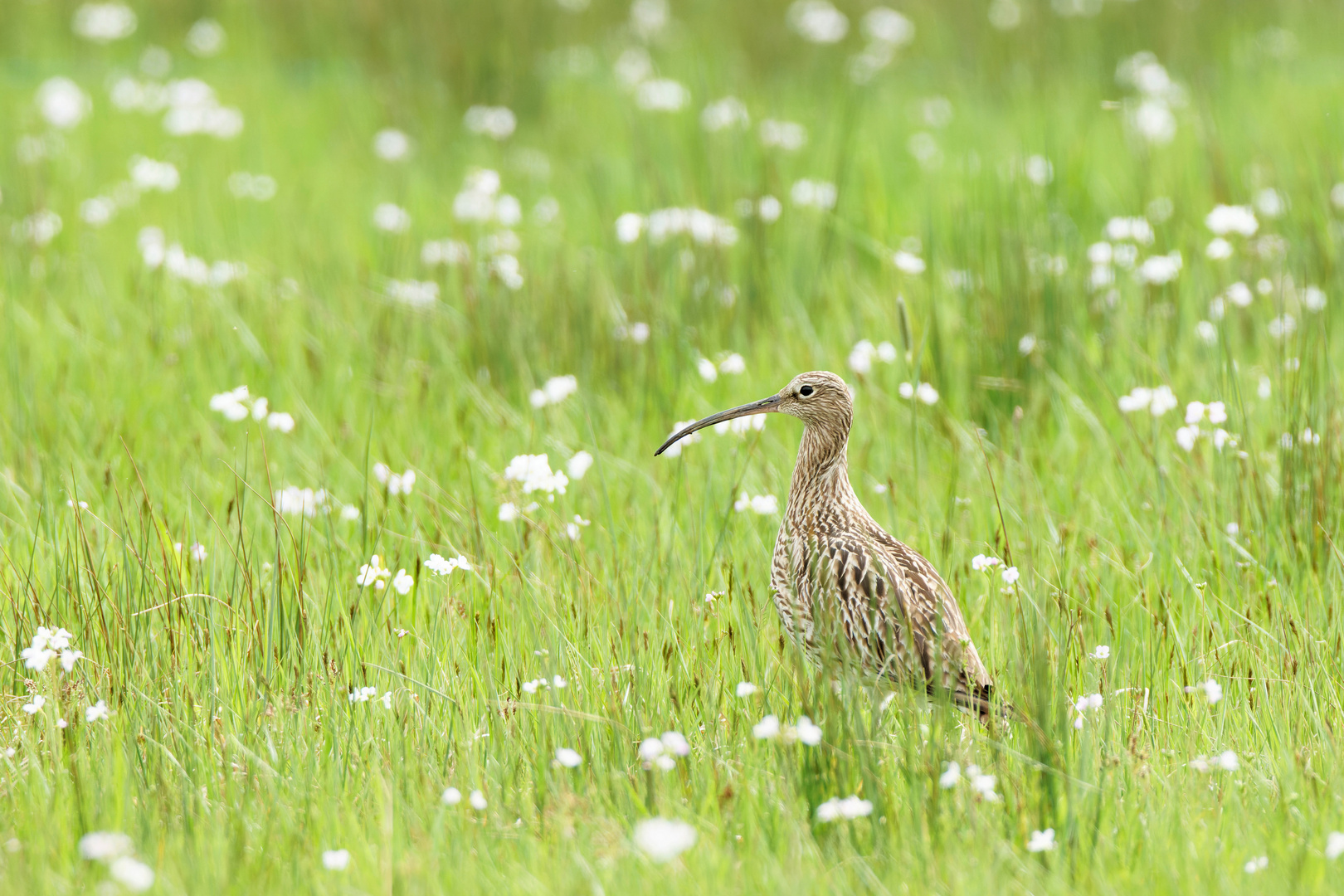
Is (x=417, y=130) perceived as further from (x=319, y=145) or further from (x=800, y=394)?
(x=800, y=394)

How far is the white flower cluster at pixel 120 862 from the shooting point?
2.71 m

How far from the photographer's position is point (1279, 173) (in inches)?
309

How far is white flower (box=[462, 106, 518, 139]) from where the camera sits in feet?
30.3

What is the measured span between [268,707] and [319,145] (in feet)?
22.5

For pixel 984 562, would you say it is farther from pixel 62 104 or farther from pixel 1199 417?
pixel 62 104

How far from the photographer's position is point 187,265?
22.0ft

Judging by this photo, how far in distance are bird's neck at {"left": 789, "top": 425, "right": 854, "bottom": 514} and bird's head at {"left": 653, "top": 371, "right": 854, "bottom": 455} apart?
0.04 ft

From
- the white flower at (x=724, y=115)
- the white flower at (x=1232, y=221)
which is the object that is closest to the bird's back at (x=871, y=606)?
the white flower at (x=1232, y=221)

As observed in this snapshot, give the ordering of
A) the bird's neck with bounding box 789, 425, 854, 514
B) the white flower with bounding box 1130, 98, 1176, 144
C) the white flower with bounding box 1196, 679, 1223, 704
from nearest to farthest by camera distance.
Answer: the white flower with bounding box 1196, 679, 1223, 704 → the bird's neck with bounding box 789, 425, 854, 514 → the white flower with bounding box 1130, 98, 1176, 144

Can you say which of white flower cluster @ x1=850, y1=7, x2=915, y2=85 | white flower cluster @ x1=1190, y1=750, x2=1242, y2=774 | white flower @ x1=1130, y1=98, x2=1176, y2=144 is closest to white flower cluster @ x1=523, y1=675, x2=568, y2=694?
white flower cluster @ x1=1190, y1=750, x2=1242, y2=774

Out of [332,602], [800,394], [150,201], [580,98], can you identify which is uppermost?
[580,98]

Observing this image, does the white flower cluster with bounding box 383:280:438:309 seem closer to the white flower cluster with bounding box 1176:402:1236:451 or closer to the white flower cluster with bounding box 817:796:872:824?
the white flower cluster with bounding box 1176:402:1236:451

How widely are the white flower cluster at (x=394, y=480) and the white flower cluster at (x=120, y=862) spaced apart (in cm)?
187

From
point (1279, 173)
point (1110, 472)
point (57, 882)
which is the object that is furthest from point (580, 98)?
point (57, 882)
